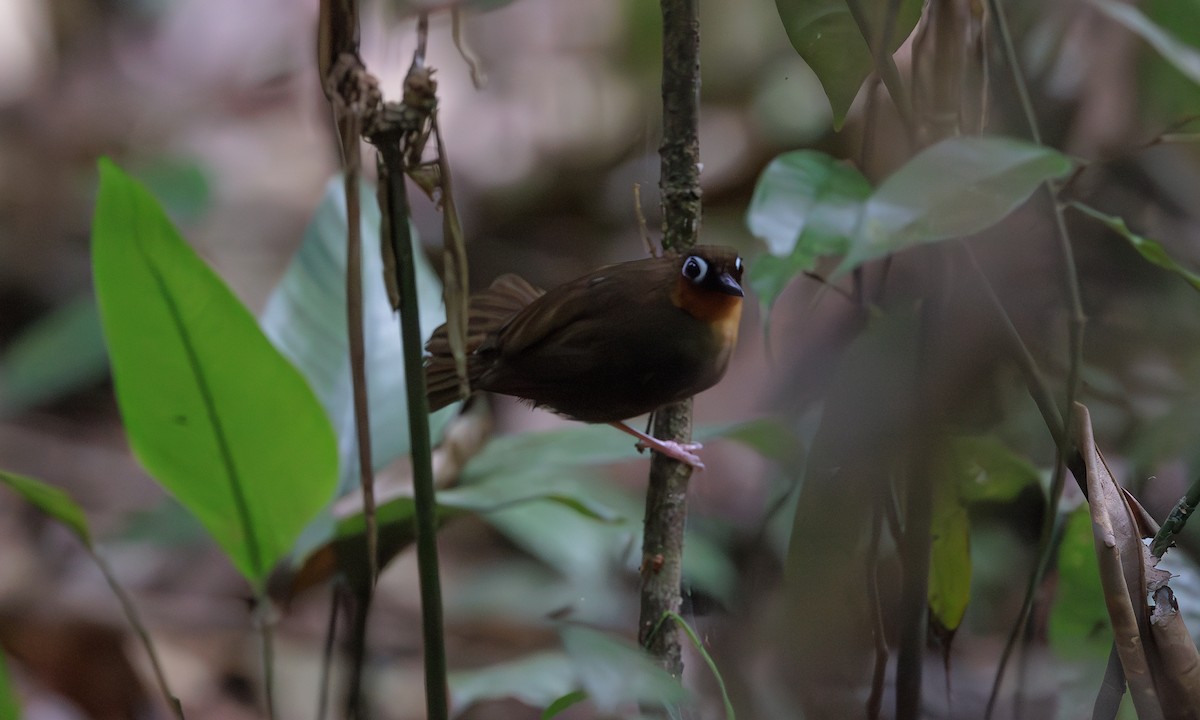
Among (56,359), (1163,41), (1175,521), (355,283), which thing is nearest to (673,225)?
(355,283)

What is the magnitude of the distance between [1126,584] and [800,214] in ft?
1.15

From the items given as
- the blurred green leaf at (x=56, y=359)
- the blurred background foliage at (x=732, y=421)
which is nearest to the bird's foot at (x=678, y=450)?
the blurred background foliage at (x=732, y=421)

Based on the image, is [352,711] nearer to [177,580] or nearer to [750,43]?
[177,580]

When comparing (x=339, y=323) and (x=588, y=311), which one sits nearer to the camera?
(x=588, y=311)

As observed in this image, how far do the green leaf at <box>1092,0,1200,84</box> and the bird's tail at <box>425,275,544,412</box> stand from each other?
0.61 meters

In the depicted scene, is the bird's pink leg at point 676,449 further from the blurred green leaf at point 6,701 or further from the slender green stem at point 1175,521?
the blurred green leaf at point 6,701

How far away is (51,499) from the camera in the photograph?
793 millimetres

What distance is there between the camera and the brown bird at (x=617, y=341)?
65cm

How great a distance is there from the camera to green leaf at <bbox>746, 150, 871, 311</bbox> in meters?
0.67

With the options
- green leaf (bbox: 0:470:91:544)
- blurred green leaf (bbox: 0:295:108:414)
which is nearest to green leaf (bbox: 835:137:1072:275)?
green leaf (bbox: 0:470:91:544)

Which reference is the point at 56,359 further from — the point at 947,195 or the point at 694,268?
the point at 947,195

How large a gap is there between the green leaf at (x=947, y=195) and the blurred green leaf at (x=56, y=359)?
59.5 inches

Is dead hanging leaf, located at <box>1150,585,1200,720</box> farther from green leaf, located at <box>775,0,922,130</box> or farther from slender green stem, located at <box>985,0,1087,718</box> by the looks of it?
green leaf, located at <box>775,0,922,130</box>

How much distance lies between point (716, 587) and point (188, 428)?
0.50 metres
